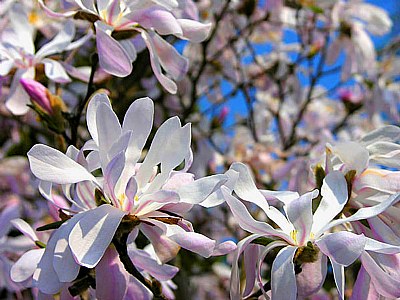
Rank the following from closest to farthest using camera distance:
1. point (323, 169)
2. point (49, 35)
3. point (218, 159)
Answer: point (323, 169)
point (49, 35)
point (218, 159)

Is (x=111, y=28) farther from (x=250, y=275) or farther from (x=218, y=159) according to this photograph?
(x=218, y=159)

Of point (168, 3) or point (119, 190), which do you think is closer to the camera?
point (119, 190)

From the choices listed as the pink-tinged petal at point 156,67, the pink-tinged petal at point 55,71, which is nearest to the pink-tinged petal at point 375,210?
the pink-tinged petal at point 156,67

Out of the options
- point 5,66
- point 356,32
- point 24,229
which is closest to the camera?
point 24,229

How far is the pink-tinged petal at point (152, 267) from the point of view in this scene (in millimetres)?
475

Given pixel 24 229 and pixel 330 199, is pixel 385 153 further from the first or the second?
pixel 24 229

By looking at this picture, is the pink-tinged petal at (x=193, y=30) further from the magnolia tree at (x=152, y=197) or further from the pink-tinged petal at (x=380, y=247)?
the pink-tinged petal at (x=380, y=247)

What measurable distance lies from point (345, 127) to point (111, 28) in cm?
129

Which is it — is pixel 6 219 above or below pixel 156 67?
below

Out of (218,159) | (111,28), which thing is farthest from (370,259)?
(218,159)

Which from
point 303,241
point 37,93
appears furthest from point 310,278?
point 37,93

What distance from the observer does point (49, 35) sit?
1.11m

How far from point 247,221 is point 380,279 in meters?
0.10

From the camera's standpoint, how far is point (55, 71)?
0.64 metres
